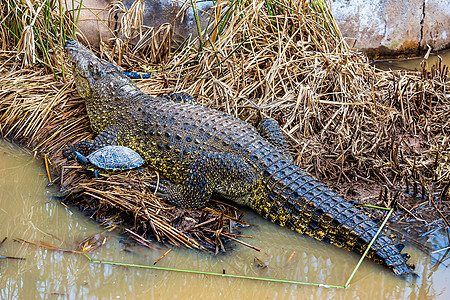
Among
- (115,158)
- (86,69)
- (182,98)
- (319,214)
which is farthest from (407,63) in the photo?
(115,158)

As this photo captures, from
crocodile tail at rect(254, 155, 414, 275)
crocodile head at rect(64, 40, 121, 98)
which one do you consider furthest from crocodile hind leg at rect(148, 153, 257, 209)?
crocodile head at rect(64, 40, 121, 98)

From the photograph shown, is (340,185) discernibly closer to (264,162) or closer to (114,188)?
(264,162)

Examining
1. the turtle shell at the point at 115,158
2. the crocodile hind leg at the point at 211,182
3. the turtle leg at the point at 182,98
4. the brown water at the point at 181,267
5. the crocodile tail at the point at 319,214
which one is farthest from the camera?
the turtle leg at the point at 182,98

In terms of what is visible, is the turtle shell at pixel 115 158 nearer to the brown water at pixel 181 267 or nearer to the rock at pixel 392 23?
the brown water at pixel 181 267

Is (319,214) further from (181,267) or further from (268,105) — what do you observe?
(268,105)

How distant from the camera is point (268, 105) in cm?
441

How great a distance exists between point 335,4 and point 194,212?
3.93 m

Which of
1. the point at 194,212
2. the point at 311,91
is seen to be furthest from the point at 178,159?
the point at 311,91

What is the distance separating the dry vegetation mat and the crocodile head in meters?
0.31

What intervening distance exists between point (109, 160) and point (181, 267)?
1188 millimetres

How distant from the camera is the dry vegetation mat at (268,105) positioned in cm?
360

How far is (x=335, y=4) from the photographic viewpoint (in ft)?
19.9

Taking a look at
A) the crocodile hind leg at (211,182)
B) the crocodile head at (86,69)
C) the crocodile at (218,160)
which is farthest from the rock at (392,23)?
the crocodile hind leg at (211,182)

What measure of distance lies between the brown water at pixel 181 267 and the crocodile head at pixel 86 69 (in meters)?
1.40
